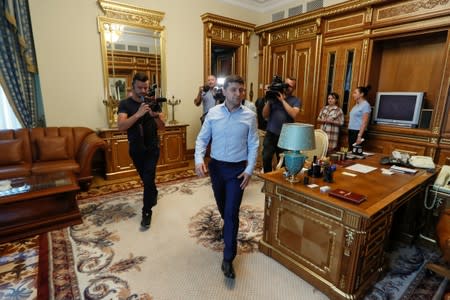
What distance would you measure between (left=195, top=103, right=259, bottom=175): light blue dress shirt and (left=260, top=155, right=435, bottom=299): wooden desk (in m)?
0.31

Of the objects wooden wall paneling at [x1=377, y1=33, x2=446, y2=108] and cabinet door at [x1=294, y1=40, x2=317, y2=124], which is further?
cabinet door at [x1=294, y1=40, x2=317, y2=124]

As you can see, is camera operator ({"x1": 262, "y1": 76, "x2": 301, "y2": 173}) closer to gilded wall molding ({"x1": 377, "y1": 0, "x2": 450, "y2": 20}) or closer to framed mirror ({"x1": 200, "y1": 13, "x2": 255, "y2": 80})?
gilded wall molding ({"x1": 377, "y1": 0, "x2": 450, "y2": 20})

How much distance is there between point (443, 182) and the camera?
1994mm

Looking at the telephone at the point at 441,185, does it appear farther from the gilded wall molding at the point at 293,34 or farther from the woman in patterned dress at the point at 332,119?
the gilded wall molding at the point at 293,34

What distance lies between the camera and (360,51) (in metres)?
3.91

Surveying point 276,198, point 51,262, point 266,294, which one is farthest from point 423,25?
point 51,262

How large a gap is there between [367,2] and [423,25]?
82 cm

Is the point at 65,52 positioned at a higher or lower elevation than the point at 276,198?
higher

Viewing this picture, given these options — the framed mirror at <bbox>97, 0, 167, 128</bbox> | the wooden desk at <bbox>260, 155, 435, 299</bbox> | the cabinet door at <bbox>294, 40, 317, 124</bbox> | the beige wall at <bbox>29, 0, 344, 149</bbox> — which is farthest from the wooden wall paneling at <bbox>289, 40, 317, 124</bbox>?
the wooden desk at <bbox>260, 155, 435, 299</bbox>

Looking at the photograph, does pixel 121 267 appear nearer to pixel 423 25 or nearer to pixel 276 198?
pixel 276 198

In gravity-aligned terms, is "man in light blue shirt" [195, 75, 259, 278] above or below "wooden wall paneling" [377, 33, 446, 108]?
below

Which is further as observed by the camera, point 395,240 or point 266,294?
point 395,240

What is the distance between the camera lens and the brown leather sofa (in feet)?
9.84

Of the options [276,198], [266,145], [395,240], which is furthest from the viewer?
[266,145]
